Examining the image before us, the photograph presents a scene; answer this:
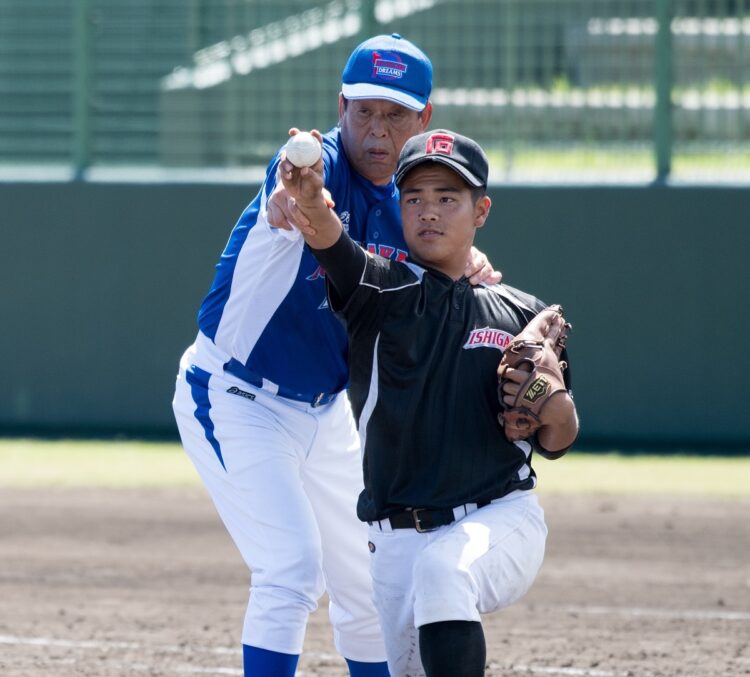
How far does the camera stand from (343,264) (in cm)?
379

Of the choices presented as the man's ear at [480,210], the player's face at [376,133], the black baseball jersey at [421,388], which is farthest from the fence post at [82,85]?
the black baseball jersey at [421,388]

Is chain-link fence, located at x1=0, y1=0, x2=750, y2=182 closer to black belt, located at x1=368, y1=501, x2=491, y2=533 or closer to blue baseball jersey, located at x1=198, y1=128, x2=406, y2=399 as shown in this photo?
blue baseball jersey, located at x1=198, y1=128, x2=406, y2=399

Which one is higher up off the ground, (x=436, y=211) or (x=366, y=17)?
(x=366, y=17)

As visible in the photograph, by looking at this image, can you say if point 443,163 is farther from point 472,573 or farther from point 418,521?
point 472,573

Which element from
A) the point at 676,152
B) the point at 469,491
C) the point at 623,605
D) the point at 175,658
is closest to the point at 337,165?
the point at 469,491

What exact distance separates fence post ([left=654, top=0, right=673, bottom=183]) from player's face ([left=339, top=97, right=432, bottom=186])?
24.4 ft

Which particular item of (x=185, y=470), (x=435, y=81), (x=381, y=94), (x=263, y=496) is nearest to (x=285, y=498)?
(x=263, y=496)

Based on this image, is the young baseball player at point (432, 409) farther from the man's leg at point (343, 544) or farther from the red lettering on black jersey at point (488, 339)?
the man's leg at point (343, 544)

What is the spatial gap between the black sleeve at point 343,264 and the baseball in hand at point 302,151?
237 mm

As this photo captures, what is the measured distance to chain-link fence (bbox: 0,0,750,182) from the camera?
38.3 feet

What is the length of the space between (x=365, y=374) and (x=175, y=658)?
7.74 ft

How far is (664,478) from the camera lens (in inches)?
403

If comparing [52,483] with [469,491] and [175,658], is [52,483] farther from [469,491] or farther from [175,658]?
[469,491]

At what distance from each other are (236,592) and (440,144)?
12.1 ft
